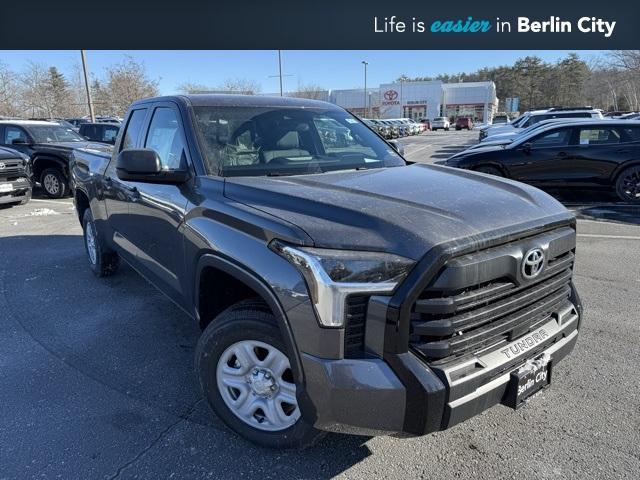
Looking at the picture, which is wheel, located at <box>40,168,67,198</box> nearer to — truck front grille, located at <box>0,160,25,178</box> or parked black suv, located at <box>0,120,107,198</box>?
parked black suv, located at <box>0,120,107,198</box>

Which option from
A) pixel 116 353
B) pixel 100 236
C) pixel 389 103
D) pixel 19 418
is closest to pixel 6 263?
pixel 100 236

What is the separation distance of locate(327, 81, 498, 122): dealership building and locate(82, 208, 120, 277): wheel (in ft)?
242

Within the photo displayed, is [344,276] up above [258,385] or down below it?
above

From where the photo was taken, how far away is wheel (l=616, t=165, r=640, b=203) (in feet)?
29.3

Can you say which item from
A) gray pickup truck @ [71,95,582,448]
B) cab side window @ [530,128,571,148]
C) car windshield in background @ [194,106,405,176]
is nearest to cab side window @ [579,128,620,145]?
cab side window @ [530,128,571,148]

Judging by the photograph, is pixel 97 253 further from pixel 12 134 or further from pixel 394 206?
pixel 12 134

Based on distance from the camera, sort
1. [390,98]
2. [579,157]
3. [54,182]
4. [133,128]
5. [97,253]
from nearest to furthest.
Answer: [133,128]
[97,253]
[579,157]
[54,182]
[390,98]

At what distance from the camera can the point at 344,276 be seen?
1.94 m

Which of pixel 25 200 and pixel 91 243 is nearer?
pixel 91 243

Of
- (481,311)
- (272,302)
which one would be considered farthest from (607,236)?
(272,302)

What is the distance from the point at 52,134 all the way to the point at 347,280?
12.2 metres

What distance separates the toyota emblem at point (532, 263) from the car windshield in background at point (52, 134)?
12.1 meters

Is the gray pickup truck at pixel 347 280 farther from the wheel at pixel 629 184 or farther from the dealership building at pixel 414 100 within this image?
the dealership building at pixel 414 100

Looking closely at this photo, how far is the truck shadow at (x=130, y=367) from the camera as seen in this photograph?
2482 millimetres
